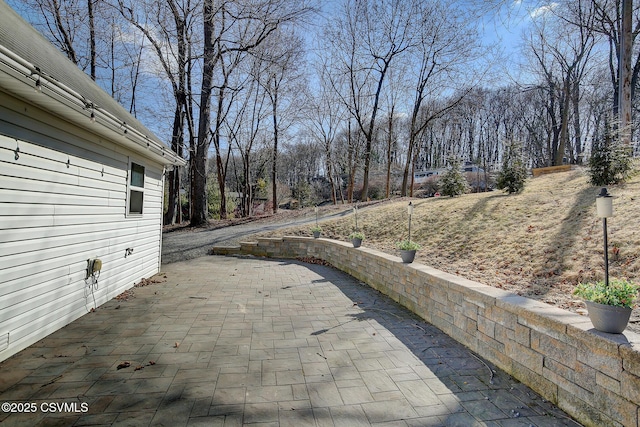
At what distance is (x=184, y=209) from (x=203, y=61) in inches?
513

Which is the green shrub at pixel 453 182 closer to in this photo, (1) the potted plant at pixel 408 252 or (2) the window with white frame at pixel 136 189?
(1) the potted plant at pixel 408 252

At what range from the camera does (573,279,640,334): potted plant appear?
1859 millimetres

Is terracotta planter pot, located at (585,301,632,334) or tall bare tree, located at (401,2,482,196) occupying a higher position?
tall bare tree, located at (401,2,482,196)

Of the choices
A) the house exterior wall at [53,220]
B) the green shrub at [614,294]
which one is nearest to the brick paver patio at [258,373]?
the house exterior wall at [53,220]

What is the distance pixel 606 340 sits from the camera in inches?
71.8

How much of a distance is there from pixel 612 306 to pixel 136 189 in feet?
20.7

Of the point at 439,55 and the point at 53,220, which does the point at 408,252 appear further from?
the point at 439,55

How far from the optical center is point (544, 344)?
2256 millimetres

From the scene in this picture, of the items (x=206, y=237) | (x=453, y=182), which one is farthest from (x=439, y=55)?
(x=206, y=237)

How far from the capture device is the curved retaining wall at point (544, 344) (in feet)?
5.79

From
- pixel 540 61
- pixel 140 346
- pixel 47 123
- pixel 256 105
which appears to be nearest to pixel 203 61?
pixel 256 105

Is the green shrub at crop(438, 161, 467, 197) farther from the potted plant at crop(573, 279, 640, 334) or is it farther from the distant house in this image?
A: the distant house

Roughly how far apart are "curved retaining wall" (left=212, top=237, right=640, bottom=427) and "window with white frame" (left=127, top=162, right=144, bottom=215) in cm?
480

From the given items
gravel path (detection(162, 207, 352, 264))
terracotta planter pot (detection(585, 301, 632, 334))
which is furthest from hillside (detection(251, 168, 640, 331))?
gravel path (detection(162, 207, 352, 264))
